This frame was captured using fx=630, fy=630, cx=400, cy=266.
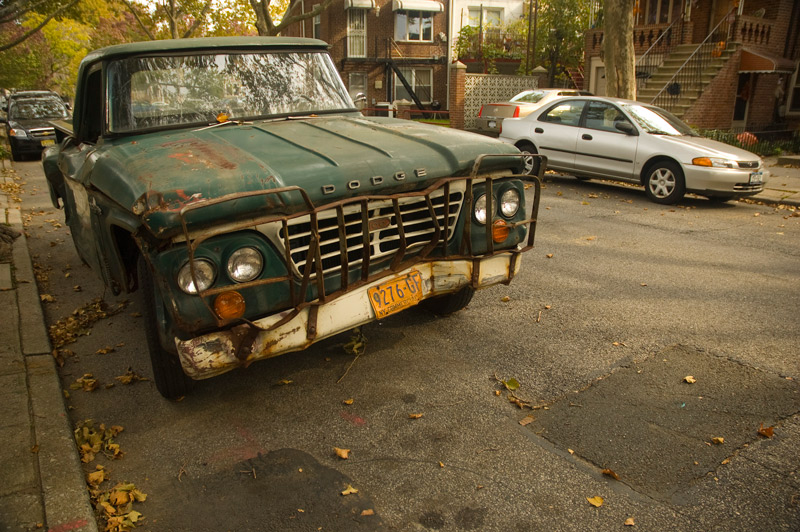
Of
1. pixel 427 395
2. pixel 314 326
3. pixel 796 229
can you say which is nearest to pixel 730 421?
pixel 427 395

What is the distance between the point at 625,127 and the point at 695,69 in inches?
432

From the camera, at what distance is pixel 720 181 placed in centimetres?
957

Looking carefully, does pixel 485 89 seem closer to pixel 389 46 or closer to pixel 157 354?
pixel 389 46

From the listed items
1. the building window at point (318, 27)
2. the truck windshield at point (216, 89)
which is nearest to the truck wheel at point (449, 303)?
the truck windshield at point (216, 89)

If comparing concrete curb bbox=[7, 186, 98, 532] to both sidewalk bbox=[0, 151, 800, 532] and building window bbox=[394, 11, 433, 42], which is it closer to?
sidewalk bbox=[0, 151, 800, 532]

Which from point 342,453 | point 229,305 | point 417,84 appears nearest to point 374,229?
point 229,305

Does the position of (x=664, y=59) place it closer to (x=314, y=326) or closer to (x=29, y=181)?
(x=29, y=181)

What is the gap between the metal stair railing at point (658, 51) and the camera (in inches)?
814

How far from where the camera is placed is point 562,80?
1056 inches

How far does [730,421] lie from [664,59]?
788 inches

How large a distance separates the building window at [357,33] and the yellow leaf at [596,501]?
32.6 m

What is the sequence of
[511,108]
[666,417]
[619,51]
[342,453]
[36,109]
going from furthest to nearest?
[36,109] < [511,108] < [619,51] < [666,417] < [342,453]

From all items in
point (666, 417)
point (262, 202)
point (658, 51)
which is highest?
point (658, 51)

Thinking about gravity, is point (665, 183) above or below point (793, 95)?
below
